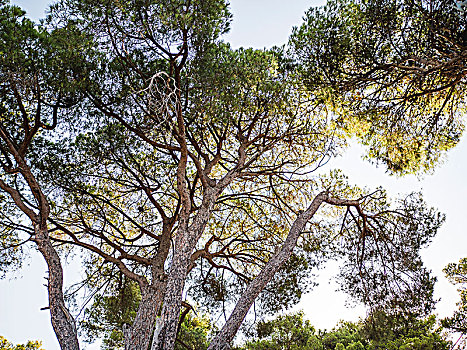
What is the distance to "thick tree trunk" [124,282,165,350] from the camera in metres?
4.99

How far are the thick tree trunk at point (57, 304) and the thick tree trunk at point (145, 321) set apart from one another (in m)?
0.98

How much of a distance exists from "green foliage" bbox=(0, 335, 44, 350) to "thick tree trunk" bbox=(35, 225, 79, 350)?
8427mm

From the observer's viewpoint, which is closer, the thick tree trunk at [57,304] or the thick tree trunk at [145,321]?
the thick tree trunk at [57,304]

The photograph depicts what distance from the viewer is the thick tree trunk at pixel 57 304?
407 centimetres

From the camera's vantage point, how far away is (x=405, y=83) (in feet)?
19.8

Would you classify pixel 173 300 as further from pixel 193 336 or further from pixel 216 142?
pixel 193 336

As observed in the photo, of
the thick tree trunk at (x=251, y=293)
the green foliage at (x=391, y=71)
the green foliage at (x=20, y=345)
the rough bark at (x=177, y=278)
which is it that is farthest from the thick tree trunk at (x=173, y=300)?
the green foliage at (x=20, y=345)

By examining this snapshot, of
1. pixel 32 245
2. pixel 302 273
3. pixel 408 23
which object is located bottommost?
pixel 302 273

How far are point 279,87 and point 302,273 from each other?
347cm

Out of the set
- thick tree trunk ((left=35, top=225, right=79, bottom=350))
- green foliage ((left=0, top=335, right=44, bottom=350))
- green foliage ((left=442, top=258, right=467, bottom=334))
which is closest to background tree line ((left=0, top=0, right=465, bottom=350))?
thick tree trunk ((left=35, top=225, right=79, bottom=350))

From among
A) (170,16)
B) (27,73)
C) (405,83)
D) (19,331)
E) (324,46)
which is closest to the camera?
(170,16)

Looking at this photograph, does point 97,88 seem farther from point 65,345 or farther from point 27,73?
point 65,345

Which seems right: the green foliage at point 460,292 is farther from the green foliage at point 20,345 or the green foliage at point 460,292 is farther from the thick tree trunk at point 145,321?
the green foliage at point 20,345

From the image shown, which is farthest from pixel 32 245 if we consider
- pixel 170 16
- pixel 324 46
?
pixel 324 46
